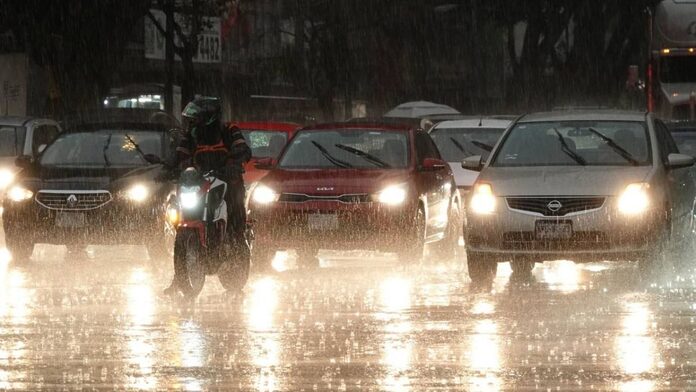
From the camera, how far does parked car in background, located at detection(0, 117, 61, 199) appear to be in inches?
986

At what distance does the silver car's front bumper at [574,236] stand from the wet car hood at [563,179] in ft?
0.54

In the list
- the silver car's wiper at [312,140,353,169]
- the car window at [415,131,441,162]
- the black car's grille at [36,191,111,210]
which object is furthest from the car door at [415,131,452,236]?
the black car's grille at [36,191,111,210]

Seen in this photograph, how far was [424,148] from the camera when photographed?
20.6m

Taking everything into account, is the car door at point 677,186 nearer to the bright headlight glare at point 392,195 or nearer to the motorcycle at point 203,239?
the bright headlight glare at point 392,195

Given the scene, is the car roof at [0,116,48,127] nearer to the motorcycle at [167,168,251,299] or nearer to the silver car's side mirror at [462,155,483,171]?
the silver car's side mirror at [462,155,483,171]

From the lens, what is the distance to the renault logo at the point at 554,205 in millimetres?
16406

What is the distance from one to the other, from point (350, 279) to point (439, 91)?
61.7 metres

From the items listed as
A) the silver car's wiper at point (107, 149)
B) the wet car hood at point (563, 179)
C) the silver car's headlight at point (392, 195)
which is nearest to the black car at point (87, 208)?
the silver car's wiper at point (107, 149)

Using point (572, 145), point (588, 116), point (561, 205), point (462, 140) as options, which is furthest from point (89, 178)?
point (462, 140)

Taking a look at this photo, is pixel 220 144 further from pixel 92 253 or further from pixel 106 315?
pixel 92 253

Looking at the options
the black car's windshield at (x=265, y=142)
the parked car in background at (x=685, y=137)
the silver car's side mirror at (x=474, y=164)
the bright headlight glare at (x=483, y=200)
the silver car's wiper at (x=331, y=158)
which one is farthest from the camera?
the black car's windshield at (x=265, y=142)

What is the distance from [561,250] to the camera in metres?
16.3

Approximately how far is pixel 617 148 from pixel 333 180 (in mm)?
3049

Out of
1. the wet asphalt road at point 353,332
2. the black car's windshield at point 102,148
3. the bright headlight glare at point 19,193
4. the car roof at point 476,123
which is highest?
the car roof at point 476,123
